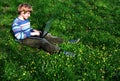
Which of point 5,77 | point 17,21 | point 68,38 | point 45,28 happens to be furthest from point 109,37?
point 5,77

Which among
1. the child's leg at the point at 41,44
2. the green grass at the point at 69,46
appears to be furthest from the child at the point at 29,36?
the green grass at the point at 69,46

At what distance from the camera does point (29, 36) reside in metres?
12.6

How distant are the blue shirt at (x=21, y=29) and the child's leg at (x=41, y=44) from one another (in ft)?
0.71

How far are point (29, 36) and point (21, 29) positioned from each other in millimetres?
436

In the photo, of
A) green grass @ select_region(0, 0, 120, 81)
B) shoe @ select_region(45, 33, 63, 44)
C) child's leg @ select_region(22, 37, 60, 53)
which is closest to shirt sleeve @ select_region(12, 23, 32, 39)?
child's leg @ select_region(22, 37, 60, 53)

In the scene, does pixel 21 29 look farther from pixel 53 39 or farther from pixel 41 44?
pixel 53 39

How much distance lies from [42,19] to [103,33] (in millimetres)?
2949

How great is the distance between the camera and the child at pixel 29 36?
12.1 metres

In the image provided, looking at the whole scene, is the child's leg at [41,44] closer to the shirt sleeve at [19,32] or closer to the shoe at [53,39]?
the shirt sleeve at [19,32]

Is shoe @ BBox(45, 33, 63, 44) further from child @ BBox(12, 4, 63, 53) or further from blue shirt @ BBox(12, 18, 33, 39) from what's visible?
blue shirt @ BBox(12, 18, 33, 39)

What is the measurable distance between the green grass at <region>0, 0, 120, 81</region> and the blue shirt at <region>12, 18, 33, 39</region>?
1.06ft

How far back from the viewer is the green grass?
1040 centimetres

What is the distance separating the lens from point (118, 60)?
1171cm

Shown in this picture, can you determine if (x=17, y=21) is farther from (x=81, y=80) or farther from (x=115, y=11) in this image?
(x=115, y=11)
